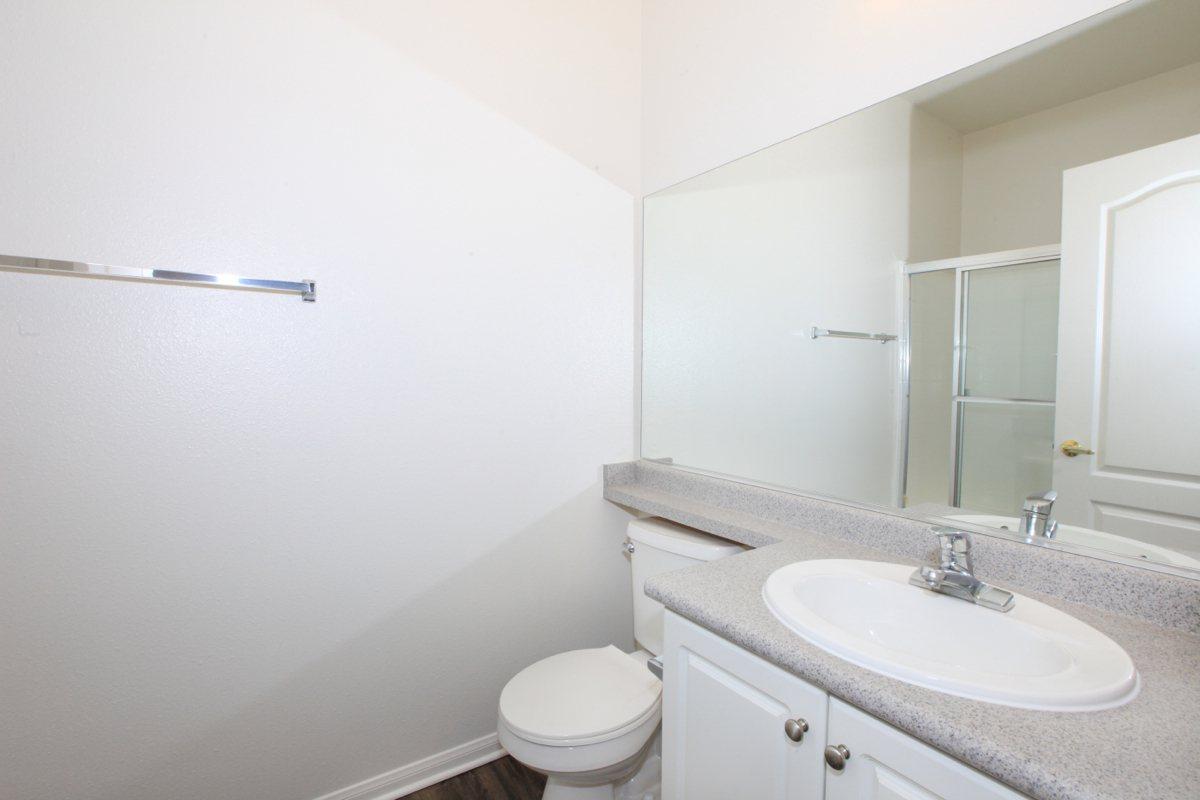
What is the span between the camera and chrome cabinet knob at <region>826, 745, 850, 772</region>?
70cm

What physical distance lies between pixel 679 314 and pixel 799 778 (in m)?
1.33

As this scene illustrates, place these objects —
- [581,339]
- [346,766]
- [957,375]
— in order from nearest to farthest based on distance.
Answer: [957,375] < [346,766] < [581,339]

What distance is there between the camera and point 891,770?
26.2 inches

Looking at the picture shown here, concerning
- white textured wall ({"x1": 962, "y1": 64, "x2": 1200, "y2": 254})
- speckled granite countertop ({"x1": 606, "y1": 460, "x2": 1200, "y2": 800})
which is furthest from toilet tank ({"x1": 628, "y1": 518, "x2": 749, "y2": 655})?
white textured wall ({"x1": 962, "y1": 64, "x2": 1200, "y2": 254})

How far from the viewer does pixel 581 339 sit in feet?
5.69

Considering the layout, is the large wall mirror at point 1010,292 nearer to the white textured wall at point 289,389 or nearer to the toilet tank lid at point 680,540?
the toilet tank lid at point 680,540

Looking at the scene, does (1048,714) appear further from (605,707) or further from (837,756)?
(605,707)

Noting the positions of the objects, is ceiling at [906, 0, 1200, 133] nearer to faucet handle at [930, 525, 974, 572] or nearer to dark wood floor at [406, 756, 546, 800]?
faucet handle at [930, 525, 974, 572]

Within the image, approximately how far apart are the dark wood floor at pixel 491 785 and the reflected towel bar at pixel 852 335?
4.85 ft

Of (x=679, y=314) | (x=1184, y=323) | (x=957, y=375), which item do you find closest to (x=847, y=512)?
(x=957, y=375)

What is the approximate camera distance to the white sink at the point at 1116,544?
0.85 metres

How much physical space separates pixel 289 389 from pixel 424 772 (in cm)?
113

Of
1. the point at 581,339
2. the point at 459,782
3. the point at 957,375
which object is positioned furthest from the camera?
the point at 581,339

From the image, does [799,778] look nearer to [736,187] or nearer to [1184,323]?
[1184,323]
